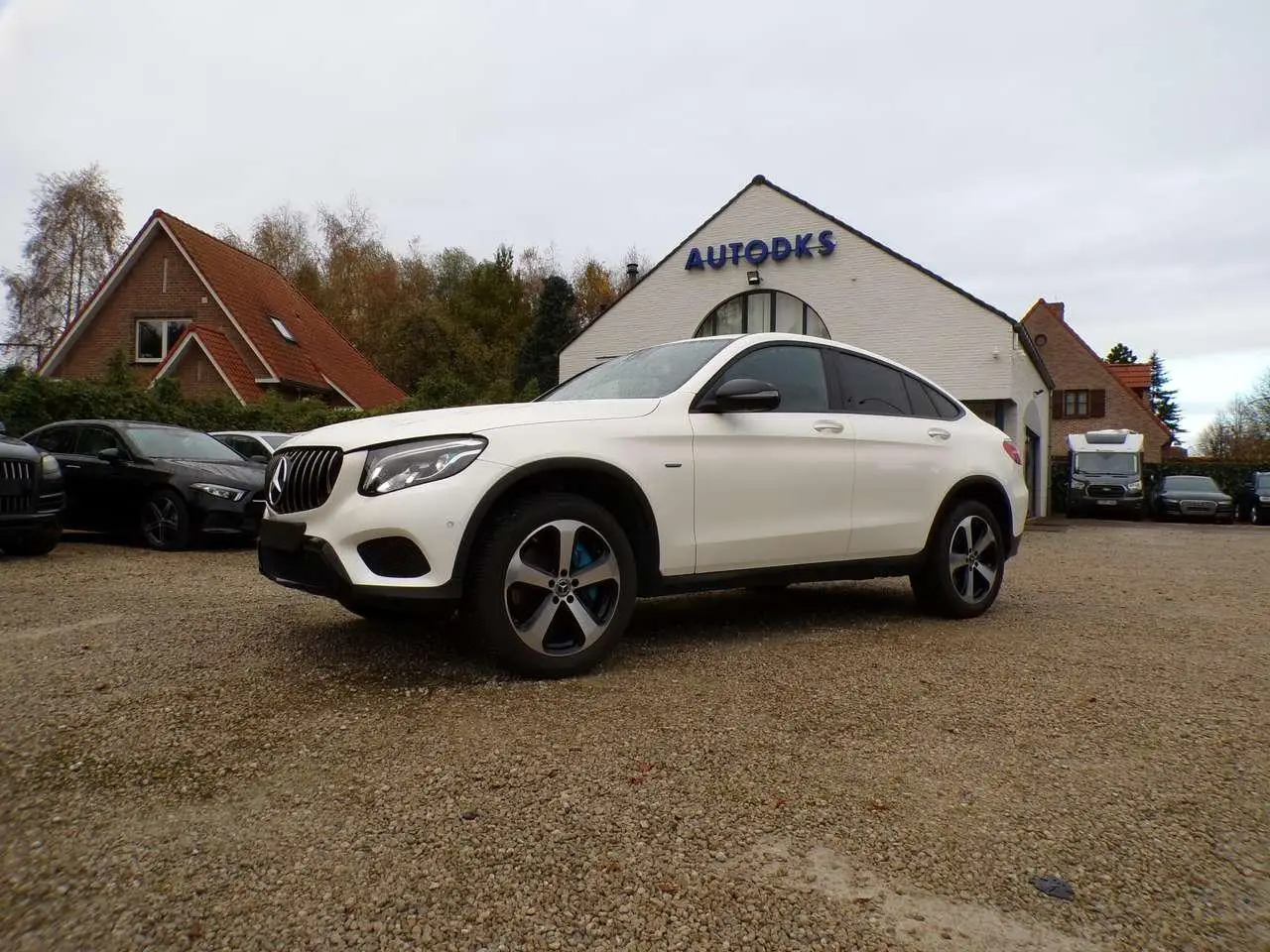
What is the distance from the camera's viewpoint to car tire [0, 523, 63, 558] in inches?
320

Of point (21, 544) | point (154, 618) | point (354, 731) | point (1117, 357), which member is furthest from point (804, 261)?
point (1117, 357)

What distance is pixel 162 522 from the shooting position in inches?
366

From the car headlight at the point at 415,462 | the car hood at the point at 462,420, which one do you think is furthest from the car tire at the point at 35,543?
the car headlight at the point at 415,462

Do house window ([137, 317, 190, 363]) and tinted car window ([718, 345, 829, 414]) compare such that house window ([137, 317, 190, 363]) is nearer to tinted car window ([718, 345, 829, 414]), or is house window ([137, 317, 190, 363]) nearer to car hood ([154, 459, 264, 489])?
car hood ([154, 459, 264, 489])

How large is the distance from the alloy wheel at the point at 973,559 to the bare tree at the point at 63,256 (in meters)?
41.0

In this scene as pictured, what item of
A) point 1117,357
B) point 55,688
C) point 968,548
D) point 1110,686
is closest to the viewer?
point 55,688

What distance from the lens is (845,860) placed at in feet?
7.32

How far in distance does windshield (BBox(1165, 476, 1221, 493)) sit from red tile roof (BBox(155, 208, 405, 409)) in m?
24.1

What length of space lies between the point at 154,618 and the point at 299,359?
2280cm

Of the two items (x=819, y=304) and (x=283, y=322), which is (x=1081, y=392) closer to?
(x=819, y=304)

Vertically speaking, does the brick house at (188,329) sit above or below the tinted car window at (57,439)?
above

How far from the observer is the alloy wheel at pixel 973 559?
5.46 meters

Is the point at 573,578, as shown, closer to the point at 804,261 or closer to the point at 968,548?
the point at 968,548

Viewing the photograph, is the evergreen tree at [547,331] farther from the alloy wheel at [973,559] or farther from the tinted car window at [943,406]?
the alloy wheel at [973,559]
